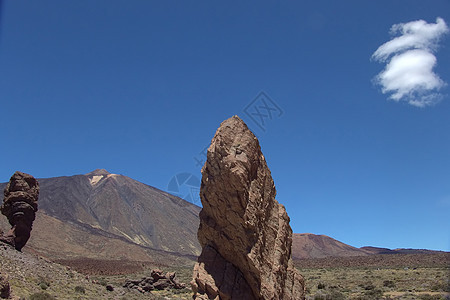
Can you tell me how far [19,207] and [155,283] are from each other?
15.0 m

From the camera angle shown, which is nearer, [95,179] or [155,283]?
[155,283]

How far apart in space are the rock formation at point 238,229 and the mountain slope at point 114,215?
285ft

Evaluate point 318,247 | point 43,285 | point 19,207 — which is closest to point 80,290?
point 43,285

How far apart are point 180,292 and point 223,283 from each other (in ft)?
72.8

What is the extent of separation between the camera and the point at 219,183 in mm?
13156

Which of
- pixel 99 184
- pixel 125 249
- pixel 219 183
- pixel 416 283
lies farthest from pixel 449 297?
pixel 99 184

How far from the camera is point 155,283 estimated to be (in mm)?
35500

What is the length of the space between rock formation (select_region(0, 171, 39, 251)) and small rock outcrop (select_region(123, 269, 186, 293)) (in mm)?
10673

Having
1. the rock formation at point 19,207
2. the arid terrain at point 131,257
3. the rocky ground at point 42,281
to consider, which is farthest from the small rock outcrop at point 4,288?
the rock formation at point 19,207

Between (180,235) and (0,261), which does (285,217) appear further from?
(180,235)

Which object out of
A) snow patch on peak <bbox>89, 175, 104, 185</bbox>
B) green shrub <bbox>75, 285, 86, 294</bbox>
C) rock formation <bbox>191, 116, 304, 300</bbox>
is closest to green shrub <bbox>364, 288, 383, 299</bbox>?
rock formation <bbox>191, 116, 304, 300</bbox>

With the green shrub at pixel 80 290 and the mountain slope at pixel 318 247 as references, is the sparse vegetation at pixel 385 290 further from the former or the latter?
the mountain slope at pixel 318 247

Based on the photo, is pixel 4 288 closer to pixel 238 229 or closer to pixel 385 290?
pixel 238 229

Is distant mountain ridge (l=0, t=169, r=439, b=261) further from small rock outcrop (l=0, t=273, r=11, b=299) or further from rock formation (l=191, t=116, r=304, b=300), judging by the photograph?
rock formation (l=191, t=116, r=304, b=300)
